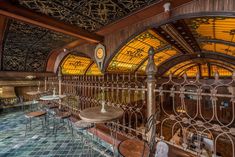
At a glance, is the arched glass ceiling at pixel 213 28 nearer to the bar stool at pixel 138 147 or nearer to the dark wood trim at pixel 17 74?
the bar stool at pixel 138 147

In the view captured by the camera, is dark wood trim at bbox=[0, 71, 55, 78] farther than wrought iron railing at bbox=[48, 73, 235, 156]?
Yes

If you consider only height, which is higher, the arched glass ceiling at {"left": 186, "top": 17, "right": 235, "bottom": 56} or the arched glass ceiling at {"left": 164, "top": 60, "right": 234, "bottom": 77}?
the arched glass ceiling at {"left": 186, "top": 17, "right": 235, "bottom": 56}

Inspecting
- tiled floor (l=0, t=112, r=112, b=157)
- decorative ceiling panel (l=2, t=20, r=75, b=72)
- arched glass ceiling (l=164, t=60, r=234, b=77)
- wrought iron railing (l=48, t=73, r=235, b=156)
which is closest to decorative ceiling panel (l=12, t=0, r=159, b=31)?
decorative ceiling panel (l=2, t=20, r=75, b=72)

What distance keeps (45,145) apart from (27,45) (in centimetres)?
631

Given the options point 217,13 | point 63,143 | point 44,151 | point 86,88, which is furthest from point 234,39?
point 44,151

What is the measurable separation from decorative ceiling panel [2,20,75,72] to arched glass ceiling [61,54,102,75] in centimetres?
150

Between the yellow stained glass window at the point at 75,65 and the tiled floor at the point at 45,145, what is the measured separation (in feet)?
22.0

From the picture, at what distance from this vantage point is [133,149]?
6.04ft

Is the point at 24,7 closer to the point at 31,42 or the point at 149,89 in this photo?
the point at 31,42

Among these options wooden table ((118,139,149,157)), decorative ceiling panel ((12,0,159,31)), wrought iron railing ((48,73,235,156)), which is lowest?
wooden table ((118,139,149,157))

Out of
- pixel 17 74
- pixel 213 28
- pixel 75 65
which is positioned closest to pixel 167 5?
pixel 213 28

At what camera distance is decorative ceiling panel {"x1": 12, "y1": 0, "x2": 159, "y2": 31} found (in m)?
3.68

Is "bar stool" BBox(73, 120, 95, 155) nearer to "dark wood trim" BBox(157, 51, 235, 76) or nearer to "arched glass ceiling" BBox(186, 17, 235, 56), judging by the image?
"arched glass ceiling" BBox(186, 17, 235, 56)

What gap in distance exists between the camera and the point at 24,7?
12.6 feet
